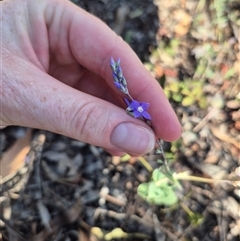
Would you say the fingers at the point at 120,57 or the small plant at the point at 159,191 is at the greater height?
the fingers at the point at 120,57

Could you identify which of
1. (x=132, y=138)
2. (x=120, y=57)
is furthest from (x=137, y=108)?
(x=120, y=57)

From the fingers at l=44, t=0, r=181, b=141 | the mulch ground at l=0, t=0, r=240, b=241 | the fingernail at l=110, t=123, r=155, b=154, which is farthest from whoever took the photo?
the mulch ground at l=0, t=0, r=240, b=241

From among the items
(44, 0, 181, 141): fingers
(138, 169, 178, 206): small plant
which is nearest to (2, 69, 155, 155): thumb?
(44, 0, 181, 141): fingers

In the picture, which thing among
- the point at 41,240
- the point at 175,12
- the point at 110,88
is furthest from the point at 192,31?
the point at 41,240

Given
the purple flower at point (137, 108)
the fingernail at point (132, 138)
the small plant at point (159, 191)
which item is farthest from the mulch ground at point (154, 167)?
the purple flower at point (137, 108)

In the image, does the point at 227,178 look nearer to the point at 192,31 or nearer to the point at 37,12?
the point at 192,31

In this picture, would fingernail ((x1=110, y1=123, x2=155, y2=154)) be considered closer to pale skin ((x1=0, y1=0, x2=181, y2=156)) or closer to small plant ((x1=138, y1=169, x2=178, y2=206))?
pale skin ((x1=0, y1=0, x2=181, y2=156))

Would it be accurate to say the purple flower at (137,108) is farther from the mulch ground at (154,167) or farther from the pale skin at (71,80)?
the mulch ground at (154,167)

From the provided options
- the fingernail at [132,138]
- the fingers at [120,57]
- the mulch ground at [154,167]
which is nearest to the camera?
the fingernail at [132,138]

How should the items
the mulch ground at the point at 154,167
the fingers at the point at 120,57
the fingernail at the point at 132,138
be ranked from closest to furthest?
the fingernail at the point at 132,138 < the fingers at the point at 120,57 < the mulch ground at the point at 154,167
